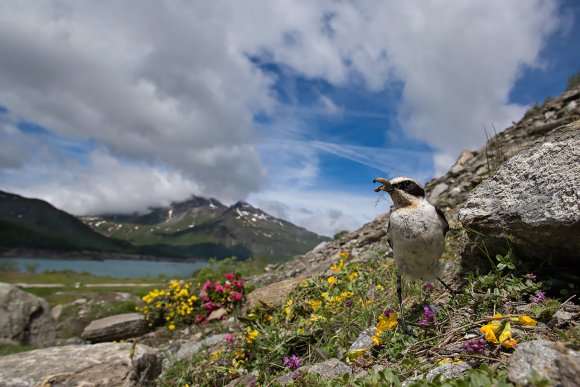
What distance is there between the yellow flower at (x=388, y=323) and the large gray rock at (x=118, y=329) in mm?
11105

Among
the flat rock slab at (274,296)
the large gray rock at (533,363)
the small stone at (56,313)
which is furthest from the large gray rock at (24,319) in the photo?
the large gray rock at (533,363)

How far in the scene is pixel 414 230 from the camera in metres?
4.18

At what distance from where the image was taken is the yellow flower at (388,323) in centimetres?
392

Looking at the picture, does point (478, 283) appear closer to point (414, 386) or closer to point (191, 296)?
point (414, 386)

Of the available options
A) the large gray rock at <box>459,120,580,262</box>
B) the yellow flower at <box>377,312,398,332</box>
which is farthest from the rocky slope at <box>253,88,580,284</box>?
the yellow flower at <box>377,312,398,332</box>

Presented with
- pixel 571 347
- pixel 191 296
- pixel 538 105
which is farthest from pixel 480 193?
pixel 538 105

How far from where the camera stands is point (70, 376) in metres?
5.67

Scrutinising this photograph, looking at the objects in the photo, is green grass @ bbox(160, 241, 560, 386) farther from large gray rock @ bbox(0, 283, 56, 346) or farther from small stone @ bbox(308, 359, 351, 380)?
large gray rock @ bbox(0, 283, 56, 346)

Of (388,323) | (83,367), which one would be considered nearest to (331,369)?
(388,323)

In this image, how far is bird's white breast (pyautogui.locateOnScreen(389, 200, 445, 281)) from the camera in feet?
13.7

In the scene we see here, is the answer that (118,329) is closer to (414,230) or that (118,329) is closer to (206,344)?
(206,344)

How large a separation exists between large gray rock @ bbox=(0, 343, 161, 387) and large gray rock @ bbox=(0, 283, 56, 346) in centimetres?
1085

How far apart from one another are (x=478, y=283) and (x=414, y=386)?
2.54 meters

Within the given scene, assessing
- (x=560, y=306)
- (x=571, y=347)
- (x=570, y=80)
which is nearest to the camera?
(x=571, y=347)
